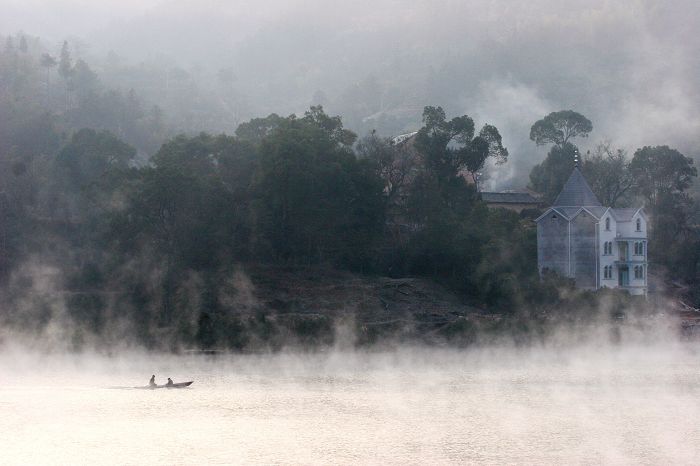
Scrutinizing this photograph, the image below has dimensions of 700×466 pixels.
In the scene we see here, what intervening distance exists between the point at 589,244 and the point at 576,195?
5516mm

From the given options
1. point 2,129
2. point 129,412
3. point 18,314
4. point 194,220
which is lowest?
point 129,412

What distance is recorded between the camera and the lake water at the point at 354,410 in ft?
180

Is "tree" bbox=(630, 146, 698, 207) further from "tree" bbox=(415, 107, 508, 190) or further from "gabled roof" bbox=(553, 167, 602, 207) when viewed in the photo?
"tree" bbox=(415, 107, 508, 190)

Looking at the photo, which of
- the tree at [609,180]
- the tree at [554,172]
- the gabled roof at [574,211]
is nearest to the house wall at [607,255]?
the gabled roof at [574,211]

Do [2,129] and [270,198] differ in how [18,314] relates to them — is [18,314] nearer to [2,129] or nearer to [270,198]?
[270,198]

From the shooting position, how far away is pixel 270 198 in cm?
11225

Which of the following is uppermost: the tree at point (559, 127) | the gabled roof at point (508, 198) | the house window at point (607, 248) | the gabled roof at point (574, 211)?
the tree at point (559, 127)

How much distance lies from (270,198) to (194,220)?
25.6ft

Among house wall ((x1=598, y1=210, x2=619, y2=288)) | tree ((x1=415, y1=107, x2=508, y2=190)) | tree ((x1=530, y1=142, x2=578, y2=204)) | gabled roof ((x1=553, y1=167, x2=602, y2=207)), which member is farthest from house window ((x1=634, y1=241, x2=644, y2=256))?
tree ((x1=530, y1=142, x2=578, y2=204))

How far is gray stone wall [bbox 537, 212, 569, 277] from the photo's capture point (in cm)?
12162

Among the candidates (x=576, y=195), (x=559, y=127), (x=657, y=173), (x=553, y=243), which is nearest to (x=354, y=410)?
(x=553, y=243)

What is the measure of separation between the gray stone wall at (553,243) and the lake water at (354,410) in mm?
26253

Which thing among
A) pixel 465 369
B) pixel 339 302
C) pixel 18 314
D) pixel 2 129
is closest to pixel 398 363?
pixel 465 369

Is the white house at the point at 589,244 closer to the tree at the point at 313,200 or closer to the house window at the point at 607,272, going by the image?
the house window at the point at 607,272
